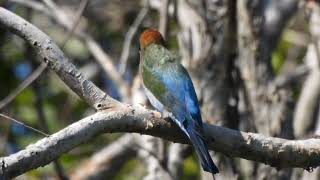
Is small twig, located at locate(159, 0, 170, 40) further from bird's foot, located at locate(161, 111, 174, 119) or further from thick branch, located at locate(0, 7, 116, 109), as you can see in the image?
thick branch, located at locate(0, 7, 116, 109)

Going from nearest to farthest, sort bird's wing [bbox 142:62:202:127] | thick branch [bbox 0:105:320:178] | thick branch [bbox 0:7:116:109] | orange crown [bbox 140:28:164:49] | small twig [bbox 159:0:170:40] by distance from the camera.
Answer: thick branch [bbox 0:105:320:178] < thick branch [bbox 0:7:116:109] < bird's wing [bbox 142:62:202:127] < orange crown [bbox 140:28:164:49] < small twig [bbox 159:0:170:40]

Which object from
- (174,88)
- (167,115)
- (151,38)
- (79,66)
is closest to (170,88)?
(174,88)

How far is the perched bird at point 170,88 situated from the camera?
4.41m

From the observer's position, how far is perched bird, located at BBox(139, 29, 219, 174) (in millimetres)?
4414

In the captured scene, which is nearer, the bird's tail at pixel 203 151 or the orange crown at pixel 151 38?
the bird's tail at pixel 203 151

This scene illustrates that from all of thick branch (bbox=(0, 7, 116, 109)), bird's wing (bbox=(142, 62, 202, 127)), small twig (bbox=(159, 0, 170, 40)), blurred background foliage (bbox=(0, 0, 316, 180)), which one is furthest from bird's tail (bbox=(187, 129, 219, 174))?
blurred background foliage (bbox=(0, 0, 316, 180))

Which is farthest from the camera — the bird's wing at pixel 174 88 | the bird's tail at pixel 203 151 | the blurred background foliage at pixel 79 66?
the blurred background foliage at pixel 79 66

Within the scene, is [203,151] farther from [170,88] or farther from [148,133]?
[170,88]

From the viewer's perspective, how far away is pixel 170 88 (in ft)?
17.4

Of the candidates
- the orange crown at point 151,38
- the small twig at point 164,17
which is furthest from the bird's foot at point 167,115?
the small twig at point 164,17

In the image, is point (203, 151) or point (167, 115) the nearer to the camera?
point (203, 151)

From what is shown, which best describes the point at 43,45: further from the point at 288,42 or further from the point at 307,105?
the point at 288,42

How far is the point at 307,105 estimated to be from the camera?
631cm

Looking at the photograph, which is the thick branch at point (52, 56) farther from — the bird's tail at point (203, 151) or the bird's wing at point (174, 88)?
the bird's wing at point (174, 88)
